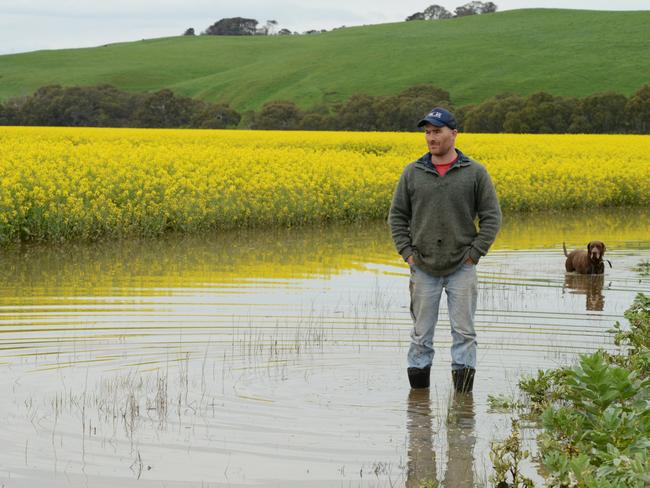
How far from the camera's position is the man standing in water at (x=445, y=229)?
7719 millimetres

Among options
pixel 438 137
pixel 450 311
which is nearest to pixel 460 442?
pixel 450 311

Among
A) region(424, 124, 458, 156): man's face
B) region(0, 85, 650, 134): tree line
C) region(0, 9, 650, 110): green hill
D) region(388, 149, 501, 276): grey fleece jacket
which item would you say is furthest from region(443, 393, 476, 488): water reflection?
region(0, 9, 650, 110): green hill

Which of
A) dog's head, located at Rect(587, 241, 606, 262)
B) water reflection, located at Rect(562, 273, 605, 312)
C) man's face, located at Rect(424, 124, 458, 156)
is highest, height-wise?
man's face, located at Rect(424, 124, 458, 156)

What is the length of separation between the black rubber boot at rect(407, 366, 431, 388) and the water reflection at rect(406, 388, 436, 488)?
1.7 inches

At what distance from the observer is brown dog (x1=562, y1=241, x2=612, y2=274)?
579 inches

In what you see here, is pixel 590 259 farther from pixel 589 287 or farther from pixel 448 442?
pixel 448 442

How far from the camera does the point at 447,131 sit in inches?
302

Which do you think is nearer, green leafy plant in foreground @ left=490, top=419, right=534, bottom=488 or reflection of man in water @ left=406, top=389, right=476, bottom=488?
green leafy plant in foreground @ left=490, top=419, right=534, bottom=488

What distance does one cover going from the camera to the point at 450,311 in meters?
7.98

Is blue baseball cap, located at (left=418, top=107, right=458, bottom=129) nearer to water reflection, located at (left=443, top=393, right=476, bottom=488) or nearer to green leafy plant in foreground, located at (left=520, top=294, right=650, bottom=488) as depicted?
water reflection, located at (left=443, top=393, right=476, bottom=488)

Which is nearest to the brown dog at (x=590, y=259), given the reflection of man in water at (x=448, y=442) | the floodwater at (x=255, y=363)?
the floodwater at (x=255, y=363)

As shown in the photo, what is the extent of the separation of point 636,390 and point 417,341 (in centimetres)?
277

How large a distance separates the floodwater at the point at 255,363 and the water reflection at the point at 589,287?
0.16 ft

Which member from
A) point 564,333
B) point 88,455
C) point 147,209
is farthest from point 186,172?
point 88,455
